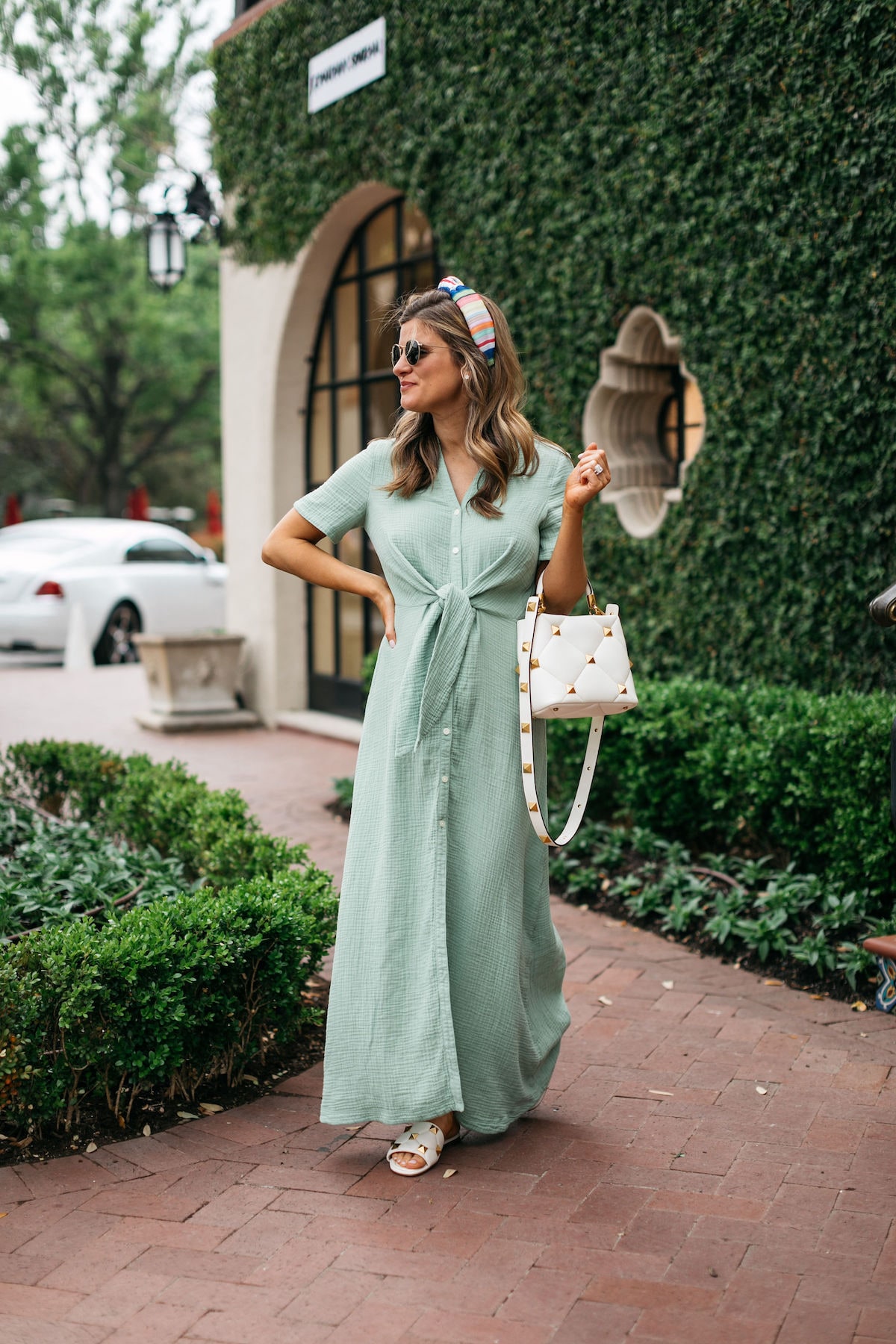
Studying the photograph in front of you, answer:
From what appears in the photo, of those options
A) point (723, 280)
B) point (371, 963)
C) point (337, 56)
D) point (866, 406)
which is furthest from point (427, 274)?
point (371, 963)

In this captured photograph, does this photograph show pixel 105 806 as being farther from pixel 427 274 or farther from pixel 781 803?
pixel 427 274

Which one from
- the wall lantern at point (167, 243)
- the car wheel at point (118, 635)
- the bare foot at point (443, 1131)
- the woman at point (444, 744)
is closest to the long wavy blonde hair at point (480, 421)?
the woman at point (444, 744)

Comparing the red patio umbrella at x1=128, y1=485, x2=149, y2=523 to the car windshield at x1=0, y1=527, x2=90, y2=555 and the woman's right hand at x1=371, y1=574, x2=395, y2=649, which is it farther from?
the woman's right hand at x1=371, y1=574, x2=395, y2=649

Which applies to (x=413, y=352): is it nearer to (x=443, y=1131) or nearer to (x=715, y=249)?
(x=443, y=1131)

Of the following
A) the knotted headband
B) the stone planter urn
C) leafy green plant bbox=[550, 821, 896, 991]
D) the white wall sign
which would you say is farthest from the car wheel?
the knotted headband

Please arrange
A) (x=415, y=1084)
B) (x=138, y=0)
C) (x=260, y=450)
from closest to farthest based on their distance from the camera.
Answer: (x=415, y=1084), (x=260, y=450), (x=138, y=0)

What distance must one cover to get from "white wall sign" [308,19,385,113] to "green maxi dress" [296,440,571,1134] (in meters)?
6.05

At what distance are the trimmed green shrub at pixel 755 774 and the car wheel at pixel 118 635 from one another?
9.30 metres

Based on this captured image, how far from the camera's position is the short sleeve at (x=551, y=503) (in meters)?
3.16

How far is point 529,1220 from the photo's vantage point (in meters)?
2.84

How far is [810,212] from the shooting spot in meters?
5.54

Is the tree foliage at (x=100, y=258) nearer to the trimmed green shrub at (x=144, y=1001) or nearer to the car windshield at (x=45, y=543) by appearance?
the car windshield at (x=45, y=543)

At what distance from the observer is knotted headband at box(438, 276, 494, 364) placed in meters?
3.04

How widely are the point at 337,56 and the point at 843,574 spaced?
533 cm
